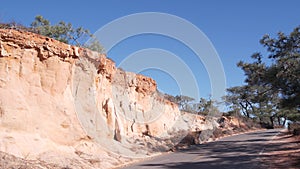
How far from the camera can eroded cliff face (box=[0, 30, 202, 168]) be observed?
12.6 metres

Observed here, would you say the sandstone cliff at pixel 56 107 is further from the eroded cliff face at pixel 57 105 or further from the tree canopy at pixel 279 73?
the tree canopy at pixel 279 73

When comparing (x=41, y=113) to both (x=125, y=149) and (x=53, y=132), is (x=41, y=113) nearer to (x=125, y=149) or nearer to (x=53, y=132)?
(x=53, y=132)

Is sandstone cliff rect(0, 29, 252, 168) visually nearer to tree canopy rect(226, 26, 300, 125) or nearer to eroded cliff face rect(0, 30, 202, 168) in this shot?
eroded cliff face rect(0, 30, 202, 168)

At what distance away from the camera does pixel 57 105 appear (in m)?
14.6

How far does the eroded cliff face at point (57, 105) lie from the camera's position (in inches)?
495

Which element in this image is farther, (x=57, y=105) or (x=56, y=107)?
(x=57, y=105)

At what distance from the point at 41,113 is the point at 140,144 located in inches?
427

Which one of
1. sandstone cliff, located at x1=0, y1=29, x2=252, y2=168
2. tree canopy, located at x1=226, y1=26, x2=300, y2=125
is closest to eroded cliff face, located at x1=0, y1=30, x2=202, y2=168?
sandstone cliff, located at x1=0, y1=29, x2=252, y2=168

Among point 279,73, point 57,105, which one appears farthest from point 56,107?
point 279,73

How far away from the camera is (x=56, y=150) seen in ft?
A: 43.7

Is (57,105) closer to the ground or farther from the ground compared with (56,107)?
farther from the ground

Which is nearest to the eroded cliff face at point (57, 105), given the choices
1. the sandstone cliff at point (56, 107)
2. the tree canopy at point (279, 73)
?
the sandstone cliff at point (56, 107)

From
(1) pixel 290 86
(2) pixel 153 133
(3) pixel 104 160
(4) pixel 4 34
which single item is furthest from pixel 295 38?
(2) pixel 153 133

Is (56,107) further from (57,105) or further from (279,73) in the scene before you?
(279,73)
